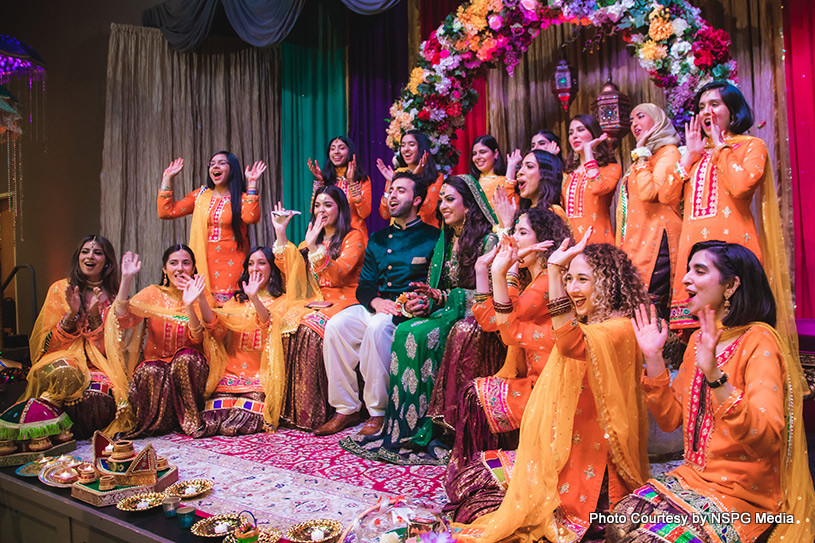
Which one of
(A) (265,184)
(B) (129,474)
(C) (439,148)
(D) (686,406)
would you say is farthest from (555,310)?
(A) (265,184)

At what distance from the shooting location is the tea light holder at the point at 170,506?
3.02 metres

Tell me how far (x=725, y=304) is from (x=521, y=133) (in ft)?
14.3

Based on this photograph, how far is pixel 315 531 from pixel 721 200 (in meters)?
2.54

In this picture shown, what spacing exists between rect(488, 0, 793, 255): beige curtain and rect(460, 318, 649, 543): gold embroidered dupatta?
273 centimetres

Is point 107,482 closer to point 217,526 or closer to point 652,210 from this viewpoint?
point 217,526

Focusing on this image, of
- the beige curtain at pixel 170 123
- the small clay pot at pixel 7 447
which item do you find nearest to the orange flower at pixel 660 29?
the small clay pot at pixel 7 447

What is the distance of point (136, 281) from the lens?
307 inches

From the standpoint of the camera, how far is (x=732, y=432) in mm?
2113

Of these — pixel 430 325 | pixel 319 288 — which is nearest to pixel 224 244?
pixel 319 288

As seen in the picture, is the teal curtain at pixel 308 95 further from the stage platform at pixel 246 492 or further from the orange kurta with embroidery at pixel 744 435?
the orange kurta with embroidery at pixel 744 435

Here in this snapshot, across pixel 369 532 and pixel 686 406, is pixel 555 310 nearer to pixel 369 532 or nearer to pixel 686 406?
pixel 686 406

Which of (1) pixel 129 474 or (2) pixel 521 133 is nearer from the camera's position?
(1) pixel 129 474

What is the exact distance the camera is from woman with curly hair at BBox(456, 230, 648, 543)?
246 centimetres

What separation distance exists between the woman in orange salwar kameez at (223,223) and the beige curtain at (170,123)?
216 cm
